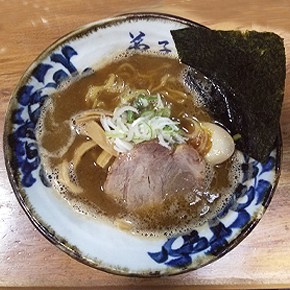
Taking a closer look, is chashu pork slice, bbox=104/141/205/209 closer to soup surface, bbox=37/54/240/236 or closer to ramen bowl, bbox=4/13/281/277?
soup surface, bbox=37/54/240/236

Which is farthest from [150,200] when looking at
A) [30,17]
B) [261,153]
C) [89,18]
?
[30,17]

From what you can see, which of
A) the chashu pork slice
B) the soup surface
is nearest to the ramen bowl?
the soup surface

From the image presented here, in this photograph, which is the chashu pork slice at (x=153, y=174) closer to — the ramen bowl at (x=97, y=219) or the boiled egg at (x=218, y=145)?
the boiled egg at (x=218, y=145)

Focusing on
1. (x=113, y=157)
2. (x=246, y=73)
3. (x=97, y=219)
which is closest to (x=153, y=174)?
(x=113, y=157)

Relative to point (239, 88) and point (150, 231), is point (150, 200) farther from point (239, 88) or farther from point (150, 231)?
point (239, 88)

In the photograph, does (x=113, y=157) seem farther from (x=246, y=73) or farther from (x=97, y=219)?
(x=246, y=73)

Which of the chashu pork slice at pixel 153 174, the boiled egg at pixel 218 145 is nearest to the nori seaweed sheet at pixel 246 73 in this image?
the boiled egg at pixel 218 145
